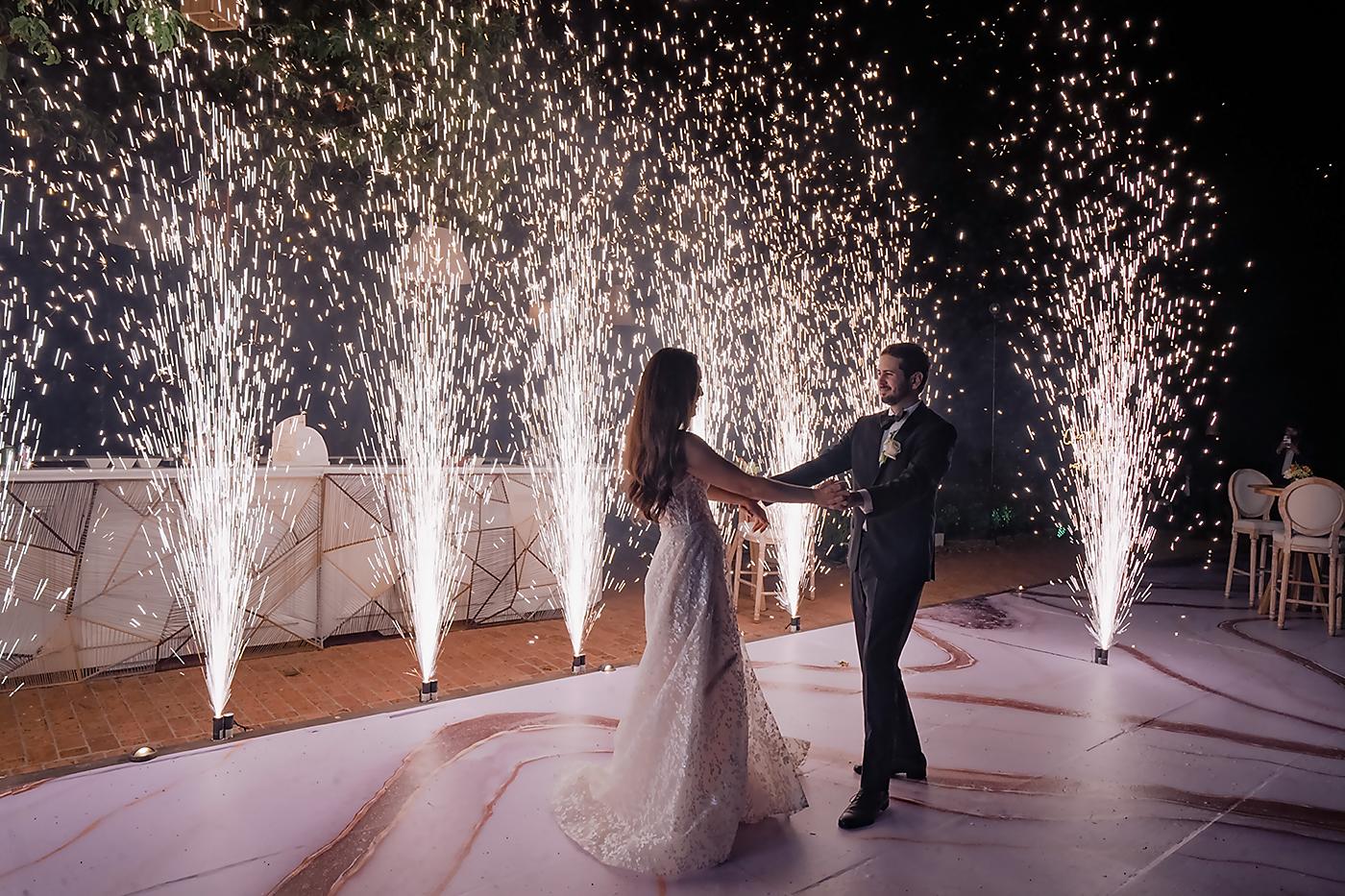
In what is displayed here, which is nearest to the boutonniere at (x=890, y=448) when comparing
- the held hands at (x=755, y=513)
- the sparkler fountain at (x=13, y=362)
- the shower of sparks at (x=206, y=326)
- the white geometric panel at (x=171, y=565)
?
the held hands at (x=755, y=513)

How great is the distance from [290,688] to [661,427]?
2942 mm

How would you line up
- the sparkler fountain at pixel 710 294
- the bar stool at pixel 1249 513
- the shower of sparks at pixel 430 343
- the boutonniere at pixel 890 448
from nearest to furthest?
the boutonniere at pixel 890 448, the shower of sparks at pixel 430 343, the bar stool at pixel 1249 513, the sparkler fountain at pixel 710 294

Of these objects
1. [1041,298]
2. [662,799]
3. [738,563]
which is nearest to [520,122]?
[738,563]

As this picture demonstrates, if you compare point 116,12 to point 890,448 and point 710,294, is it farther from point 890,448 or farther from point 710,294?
point 710,294

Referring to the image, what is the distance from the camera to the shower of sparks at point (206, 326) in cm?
452

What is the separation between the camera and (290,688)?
420 centimetres

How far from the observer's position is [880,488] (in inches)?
107

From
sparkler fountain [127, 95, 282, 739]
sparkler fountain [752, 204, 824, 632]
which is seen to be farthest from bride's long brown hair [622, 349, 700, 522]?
sparkler fountain [752, 204, 824, 632]

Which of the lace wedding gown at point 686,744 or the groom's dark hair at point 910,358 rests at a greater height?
the groom's dark hair at point 910,358

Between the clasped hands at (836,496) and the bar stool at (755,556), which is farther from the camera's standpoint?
the bar stool at (755,556)

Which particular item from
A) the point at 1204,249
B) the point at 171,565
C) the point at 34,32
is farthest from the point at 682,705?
the point at 1204,249

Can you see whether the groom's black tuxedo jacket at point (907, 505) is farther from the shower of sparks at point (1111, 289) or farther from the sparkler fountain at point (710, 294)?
the sparkler fountain at point (710, 294)

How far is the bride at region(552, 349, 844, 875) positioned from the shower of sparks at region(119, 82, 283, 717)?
2917 millimetres

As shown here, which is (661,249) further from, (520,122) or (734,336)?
(520,122)
